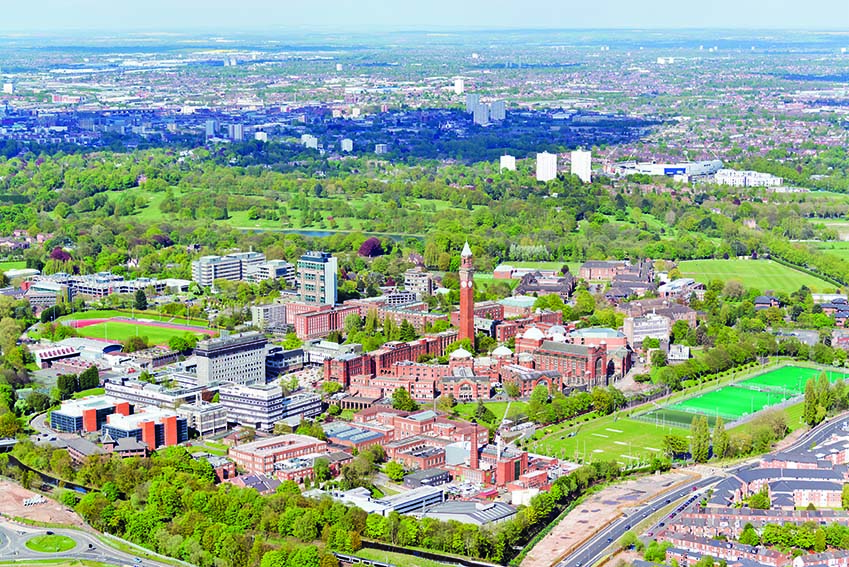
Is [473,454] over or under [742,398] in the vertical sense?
over

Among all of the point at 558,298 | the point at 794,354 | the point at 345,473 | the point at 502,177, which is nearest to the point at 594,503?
the point at 345,473

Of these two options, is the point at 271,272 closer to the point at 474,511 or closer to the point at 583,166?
the point at 474,511

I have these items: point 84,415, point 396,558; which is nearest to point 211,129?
point 84,415

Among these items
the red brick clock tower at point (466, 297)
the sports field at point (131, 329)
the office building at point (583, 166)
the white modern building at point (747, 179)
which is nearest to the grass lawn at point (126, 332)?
the sports field at point (131, 329)

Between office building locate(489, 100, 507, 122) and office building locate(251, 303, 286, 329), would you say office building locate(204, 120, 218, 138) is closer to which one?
office building locate(489, 100, 507, 122)

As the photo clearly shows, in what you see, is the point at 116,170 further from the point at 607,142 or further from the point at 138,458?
the point at 138,458

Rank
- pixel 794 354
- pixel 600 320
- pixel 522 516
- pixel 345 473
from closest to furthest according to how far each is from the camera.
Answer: pixel 522 516, pixel 345 473, pixel 794 354, pixel 600 320

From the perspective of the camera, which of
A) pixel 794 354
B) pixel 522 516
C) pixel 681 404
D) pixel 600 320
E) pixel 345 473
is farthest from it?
pixel 600 320
